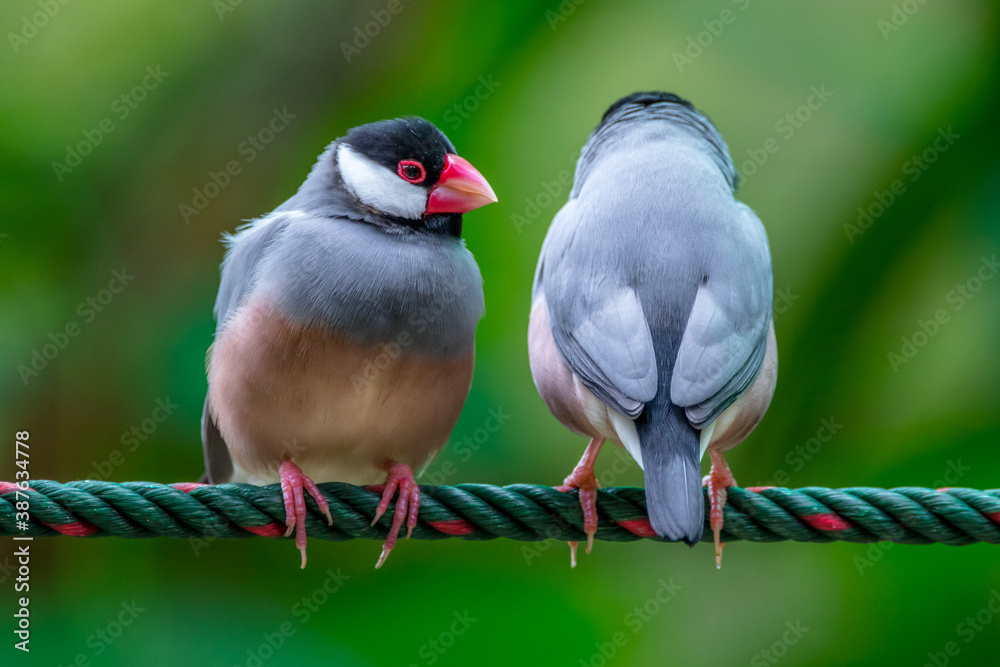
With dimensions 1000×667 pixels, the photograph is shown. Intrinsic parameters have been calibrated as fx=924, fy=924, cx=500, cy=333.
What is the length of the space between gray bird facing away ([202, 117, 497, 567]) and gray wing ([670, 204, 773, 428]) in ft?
2.12

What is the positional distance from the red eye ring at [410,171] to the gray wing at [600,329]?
438 millimetres

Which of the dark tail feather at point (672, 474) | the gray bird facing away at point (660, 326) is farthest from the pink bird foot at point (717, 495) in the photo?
the dark tail feather at point (672, 474)

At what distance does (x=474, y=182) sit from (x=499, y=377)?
67.4 inches

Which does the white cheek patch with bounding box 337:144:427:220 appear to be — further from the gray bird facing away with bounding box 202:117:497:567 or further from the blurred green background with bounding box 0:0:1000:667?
the blurred green background with bounding box 0:0:1000:667

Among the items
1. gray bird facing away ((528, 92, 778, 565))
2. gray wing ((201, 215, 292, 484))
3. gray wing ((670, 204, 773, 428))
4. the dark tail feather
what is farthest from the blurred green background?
the dark tail feather

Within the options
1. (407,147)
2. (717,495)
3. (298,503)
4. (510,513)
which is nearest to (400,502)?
(298,503)

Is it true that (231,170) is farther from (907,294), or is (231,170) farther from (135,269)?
(907,294)

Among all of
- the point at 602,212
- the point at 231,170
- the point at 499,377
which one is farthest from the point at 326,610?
the point at 602,212

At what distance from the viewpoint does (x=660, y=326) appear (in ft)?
6.81

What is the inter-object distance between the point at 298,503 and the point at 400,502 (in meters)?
0.24

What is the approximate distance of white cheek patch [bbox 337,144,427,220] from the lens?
2490 mm

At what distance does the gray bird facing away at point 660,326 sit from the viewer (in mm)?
1944

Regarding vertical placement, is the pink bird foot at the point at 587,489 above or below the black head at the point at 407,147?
below

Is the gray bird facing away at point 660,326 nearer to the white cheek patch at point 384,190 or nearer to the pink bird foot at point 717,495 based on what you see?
the pink bird foot at point 717,495
